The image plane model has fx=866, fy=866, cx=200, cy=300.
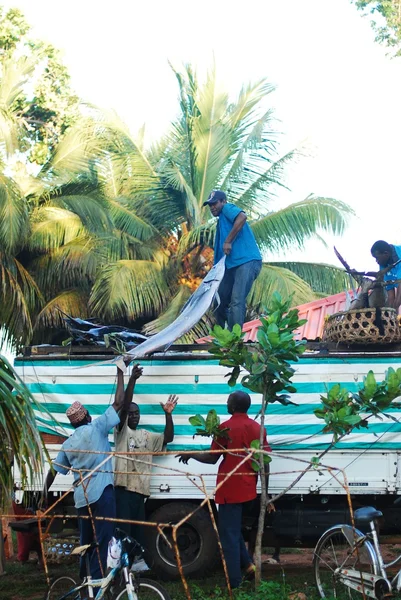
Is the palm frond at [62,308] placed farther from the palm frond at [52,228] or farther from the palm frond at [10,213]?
the palm frond at [10,213]

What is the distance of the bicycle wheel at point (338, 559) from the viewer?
6520 mm

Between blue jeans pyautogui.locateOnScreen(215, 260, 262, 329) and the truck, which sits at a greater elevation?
blue jeans pyautogui.locateOnScreen(215, 260, 262, 329)

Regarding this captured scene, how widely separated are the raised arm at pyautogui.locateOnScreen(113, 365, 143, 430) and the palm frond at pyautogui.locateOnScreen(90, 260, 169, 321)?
8.79 metres

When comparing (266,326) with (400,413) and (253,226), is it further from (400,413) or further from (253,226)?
(253,226)

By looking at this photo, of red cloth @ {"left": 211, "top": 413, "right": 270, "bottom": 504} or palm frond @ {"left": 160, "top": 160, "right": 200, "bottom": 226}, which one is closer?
red cloth @ {"left": 211, "top": 413, "right": 270, "bottom": 504}

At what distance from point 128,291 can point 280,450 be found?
9.37 m

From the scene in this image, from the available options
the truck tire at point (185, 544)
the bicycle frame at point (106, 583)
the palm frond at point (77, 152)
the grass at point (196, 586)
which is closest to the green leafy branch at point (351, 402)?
the grass at point (196, 586)

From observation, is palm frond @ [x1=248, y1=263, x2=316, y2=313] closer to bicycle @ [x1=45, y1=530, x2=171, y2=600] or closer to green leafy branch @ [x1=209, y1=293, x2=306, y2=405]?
green leafy branch @ [x1=209, y1=293, x2=306, y2=405]

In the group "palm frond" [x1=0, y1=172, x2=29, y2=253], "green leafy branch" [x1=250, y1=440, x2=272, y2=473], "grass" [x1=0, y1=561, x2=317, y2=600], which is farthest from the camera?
"palm frond" [x1=0, y1=172, x2=29, y2=253]

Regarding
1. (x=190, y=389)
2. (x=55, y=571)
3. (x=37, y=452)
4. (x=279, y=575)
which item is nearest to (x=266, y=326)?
(x=190, y=389)

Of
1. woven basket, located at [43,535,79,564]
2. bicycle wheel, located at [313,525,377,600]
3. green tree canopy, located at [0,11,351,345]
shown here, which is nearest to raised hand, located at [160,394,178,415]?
woven basket, located at [43,535,79,564]

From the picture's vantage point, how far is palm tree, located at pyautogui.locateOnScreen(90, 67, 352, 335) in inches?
675

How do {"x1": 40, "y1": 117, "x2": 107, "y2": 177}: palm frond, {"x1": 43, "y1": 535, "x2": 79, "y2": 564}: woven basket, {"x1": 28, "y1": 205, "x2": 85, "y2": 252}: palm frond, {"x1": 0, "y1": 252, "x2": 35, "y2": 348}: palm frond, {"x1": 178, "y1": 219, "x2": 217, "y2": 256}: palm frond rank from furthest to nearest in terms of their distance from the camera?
1. {"x1": 40, "y1": 117, "x2": 107, "y2": 177}: palm frond
2. {"x1": 28, "y1": 205, "x2": 85, "y2": 252}: palm frond
3. {"x1": 178, "y1": 219, "x2": 217, "y2": 256}: palm frond
4. {"x1": 0, "y1": 252, "x2": 35, "y2": 348}: palm frond
5. {"x1": 43, "y1": 535, "x2": 79, "y2": 564}: woven basket

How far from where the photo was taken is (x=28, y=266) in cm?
1805
